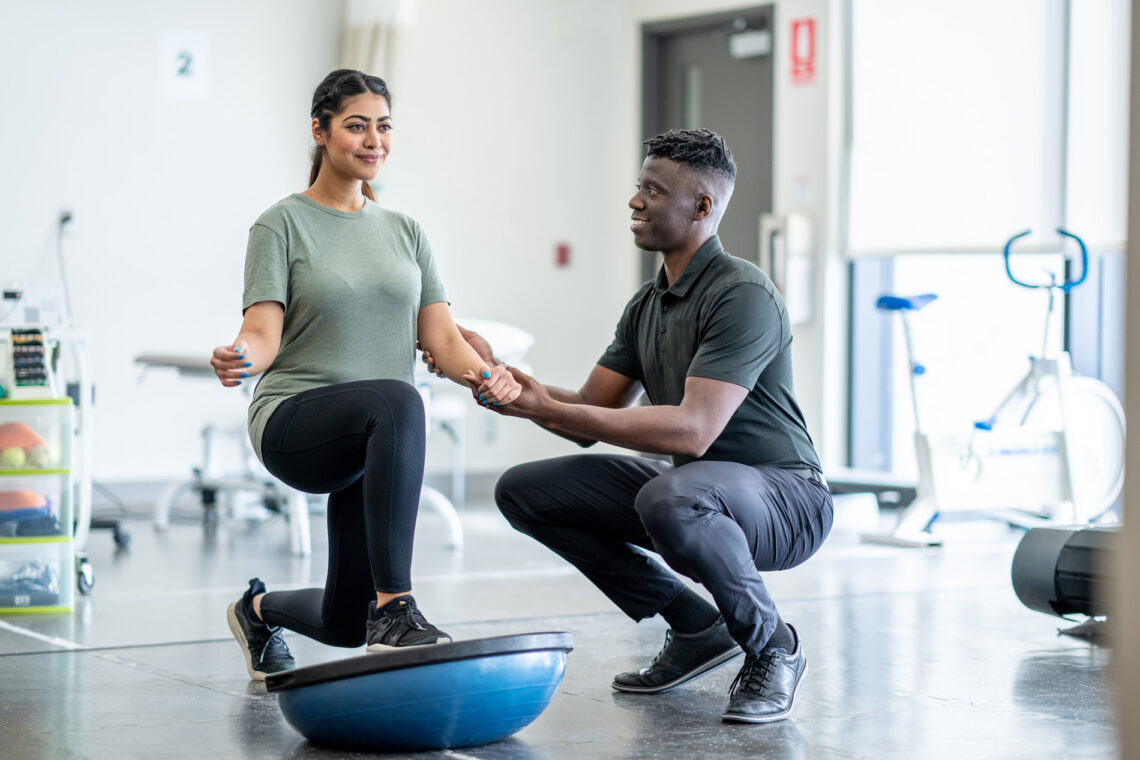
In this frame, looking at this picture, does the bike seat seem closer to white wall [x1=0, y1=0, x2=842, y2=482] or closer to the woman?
white wall [x1=0, y1=0, x2=842, y2=482]

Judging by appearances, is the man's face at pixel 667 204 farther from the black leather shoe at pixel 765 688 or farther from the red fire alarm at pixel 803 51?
the red fire alarm at pixel 803 51

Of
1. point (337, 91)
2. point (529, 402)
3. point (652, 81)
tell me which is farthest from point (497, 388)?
point (652, 81)

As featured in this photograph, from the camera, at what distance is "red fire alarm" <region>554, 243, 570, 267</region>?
7340 millimetres

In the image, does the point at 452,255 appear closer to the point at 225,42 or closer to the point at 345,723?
the point at 225,42

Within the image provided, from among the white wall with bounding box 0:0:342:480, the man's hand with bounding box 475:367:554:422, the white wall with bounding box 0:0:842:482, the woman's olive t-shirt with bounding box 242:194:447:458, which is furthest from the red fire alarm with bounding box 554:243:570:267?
the man's hand with bounding box 475:367:554:422

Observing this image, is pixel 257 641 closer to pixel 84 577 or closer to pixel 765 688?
pixel 765 688

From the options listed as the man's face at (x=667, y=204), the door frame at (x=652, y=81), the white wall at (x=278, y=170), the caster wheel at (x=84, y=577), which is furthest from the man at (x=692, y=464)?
the door frame at (x=652, y=81)

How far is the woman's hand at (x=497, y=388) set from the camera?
8.40 ft

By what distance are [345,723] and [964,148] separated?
14.9ft

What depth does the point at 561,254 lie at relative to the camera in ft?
24.1

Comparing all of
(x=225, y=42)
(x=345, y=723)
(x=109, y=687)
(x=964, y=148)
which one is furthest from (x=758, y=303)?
(x=225, y=42)

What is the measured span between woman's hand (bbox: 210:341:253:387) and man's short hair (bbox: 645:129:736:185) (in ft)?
2.89

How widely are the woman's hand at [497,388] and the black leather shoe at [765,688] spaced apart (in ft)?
2.07

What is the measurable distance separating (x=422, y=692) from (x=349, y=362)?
0.66 metres
